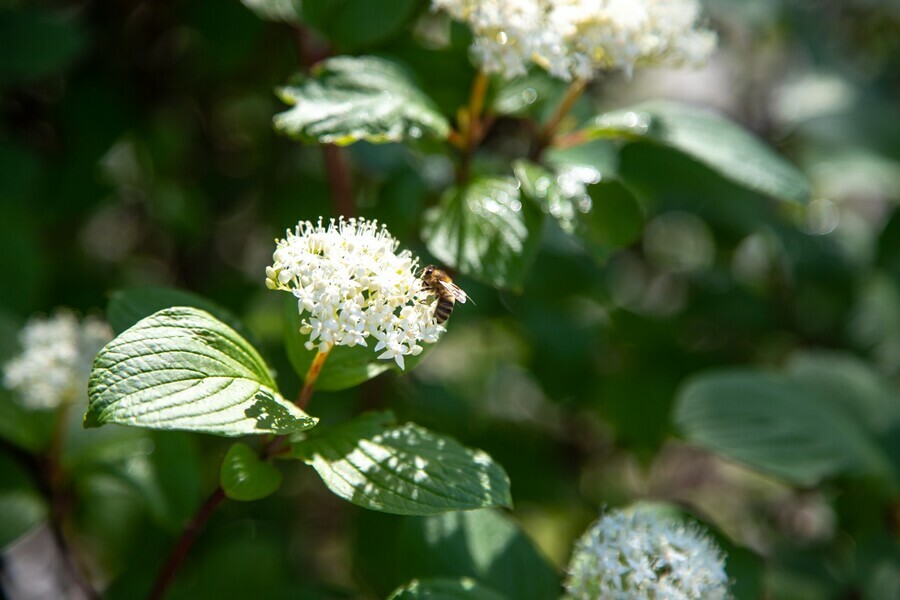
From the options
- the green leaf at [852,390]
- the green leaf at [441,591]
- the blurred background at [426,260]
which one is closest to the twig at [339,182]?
the blurred background at [426,260]

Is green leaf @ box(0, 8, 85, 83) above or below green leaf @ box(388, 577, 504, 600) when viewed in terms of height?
above

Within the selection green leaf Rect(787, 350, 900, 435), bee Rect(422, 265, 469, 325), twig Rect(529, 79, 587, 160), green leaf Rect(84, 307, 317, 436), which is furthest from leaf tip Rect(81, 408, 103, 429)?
green leaf Rect(787, 350, 900, 435)

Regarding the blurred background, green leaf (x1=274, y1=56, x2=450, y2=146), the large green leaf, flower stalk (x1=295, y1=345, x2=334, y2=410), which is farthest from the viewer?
the blurred background

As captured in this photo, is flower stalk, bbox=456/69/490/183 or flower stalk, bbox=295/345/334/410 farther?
flower stalk, bbox=456/69/490/183

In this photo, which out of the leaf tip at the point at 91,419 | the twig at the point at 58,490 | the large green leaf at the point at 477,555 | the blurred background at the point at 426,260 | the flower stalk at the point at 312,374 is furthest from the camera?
the blurred background at the point at 426,260

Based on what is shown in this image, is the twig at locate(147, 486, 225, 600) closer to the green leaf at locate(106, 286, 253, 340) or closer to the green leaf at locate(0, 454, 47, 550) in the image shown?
the green leaf at locate(106, 286, 253, 340)

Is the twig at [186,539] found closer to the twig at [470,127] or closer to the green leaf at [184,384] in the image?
the green leaf at [184,384]

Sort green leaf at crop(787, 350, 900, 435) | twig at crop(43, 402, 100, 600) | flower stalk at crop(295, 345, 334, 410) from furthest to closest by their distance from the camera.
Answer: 1. green leaf at crop(787, 350, 900, 435)
2. twig at crop(43, 402, 100, 600)
3. flower stalk at crop(295, 345, 334, 410)

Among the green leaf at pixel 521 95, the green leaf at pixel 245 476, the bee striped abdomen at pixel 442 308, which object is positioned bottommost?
the green leaf at pixel 245 476

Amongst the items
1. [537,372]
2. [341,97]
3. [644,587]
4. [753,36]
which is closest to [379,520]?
[537,372]
